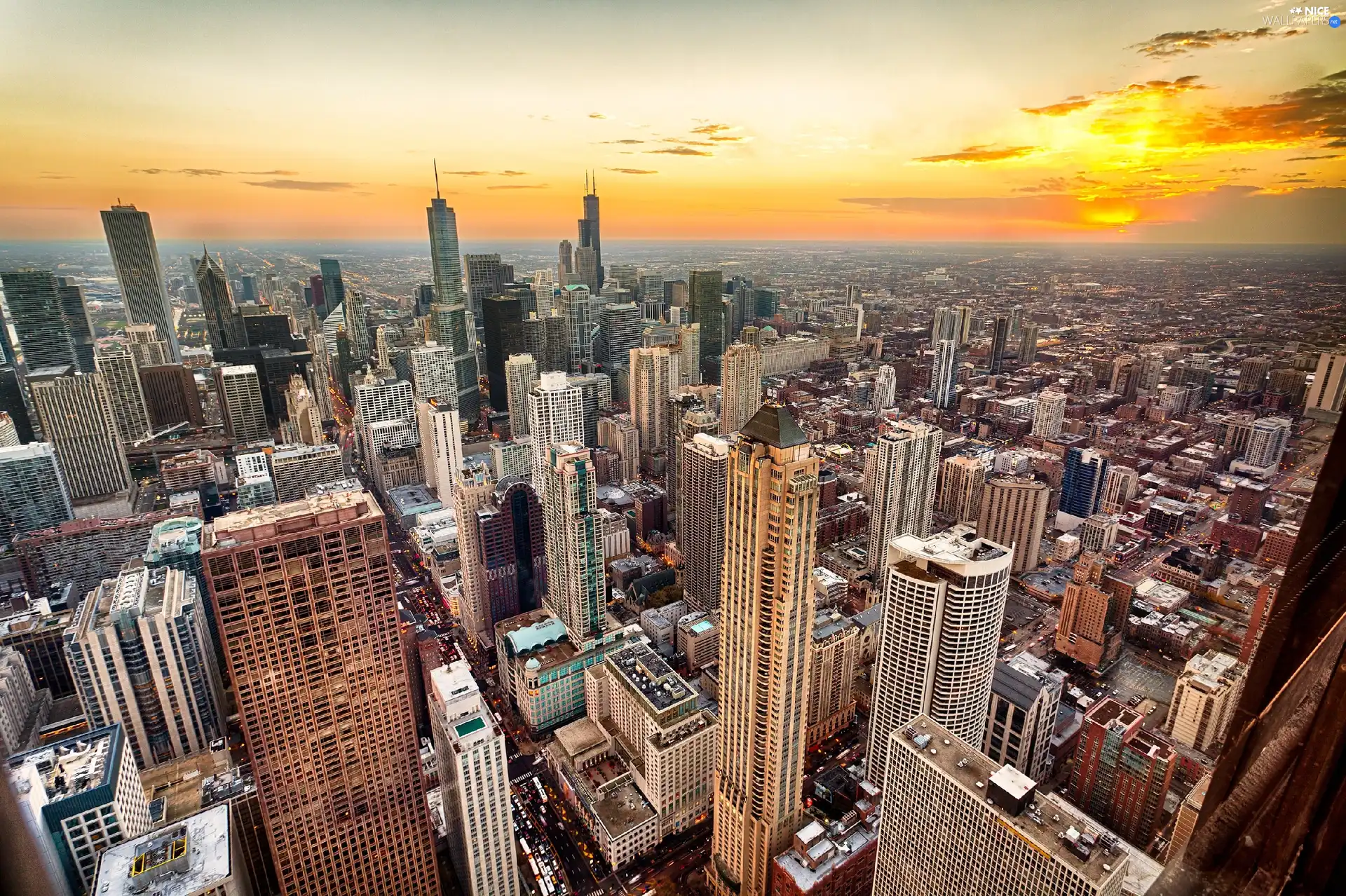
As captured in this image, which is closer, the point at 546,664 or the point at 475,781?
the point at 475,781

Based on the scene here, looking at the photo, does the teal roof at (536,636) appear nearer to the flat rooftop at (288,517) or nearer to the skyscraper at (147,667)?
the skyscraper at (147,667)

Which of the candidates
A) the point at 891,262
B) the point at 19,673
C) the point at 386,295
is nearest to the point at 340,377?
the point at 386,295

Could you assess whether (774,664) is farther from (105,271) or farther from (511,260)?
(511,260)

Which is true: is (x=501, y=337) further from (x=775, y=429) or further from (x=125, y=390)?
(x=775, y=429)

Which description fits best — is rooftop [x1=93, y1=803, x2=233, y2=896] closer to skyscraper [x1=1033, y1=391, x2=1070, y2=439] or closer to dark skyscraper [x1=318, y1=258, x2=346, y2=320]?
skyscraper [x1=1033, y1=391, x2=1070, y2=439]

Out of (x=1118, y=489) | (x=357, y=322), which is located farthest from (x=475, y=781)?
(x=357, y=322)

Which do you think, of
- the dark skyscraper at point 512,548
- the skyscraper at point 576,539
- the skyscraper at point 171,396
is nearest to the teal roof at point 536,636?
the skyscraper at point 576,539
